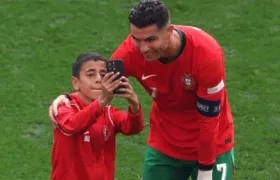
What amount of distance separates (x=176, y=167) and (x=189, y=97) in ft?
2.18

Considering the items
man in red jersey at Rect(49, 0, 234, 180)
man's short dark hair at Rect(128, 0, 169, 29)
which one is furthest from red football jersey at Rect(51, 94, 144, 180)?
man's short dark hair at Rect(128, 0, 169, 29)

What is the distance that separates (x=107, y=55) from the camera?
37.8 ft

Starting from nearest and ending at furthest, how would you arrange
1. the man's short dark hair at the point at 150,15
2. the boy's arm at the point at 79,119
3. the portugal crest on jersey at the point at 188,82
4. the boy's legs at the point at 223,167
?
the man's short dark hair at the point at 150,15 → the boy's arm at the point at 79,119 → the portugal crest on jersey at the point at 188,82 → the boy's legs at the point at 223,167

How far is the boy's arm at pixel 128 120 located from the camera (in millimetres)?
5574

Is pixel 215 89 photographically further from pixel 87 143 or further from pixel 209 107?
pixel 87 143

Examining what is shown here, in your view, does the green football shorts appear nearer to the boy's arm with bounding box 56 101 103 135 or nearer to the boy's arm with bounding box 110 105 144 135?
the boy's arm with bounding box 110 105 144 135

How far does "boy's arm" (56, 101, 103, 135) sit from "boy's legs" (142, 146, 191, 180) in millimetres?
874

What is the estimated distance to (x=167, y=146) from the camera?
237 inches

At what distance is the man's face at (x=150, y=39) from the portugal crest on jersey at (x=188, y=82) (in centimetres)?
35

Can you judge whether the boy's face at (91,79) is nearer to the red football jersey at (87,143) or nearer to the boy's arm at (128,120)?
the red football jersey at (87,143)

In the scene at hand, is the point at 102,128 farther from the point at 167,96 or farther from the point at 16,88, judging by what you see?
the point at 16,88

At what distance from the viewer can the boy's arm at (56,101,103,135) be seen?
17.4 ft

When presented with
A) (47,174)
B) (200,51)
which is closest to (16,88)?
(47,174)

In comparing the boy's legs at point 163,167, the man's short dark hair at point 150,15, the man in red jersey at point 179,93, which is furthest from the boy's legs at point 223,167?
the man's short dark hair at point 150,15
